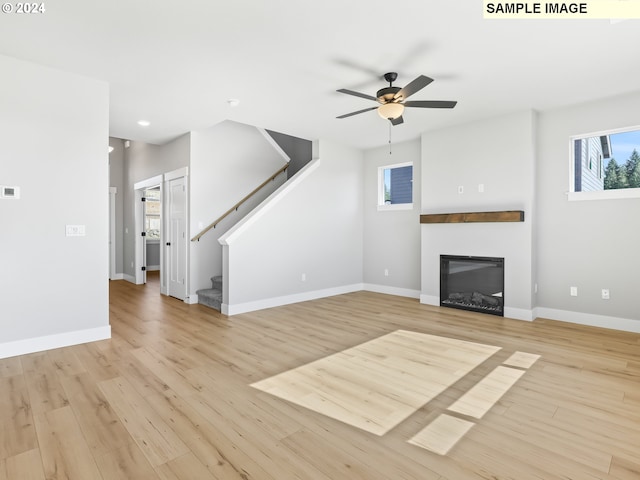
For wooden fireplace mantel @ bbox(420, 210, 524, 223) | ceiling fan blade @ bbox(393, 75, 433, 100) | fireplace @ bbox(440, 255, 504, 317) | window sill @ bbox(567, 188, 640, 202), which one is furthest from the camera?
fireplace @ bbox(440, 255, 504, 317)

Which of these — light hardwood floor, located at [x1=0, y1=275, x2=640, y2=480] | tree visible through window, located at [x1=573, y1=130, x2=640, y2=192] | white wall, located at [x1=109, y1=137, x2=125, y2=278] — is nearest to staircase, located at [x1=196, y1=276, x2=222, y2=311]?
light hardwood floor, located at [x1=0, y1=275, x2=640, y2=480]

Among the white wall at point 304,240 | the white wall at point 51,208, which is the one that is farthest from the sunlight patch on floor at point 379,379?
the white wall at point 51,208

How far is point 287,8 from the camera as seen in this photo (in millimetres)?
2496

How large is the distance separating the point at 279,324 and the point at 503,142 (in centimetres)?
394

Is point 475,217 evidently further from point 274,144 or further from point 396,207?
point 274,144

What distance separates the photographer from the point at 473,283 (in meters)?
5.17

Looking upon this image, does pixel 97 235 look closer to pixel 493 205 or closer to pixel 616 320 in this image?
pixel 493 205

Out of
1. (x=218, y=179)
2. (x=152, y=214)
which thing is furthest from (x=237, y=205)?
(x=152, y=214)

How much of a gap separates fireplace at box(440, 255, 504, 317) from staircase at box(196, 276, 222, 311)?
3461 millimetres

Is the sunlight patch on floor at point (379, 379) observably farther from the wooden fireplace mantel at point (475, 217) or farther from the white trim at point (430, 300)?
the wooden fireplace mantel at point (475, 217)

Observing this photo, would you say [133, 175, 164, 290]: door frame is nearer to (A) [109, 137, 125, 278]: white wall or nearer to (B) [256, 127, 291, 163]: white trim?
(A) [109, 137, 125, 278]: white wall

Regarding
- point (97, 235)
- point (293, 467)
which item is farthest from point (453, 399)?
point (97, 235)

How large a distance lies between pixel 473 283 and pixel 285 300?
2.91 m

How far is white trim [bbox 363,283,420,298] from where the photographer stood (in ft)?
A: 20.3
